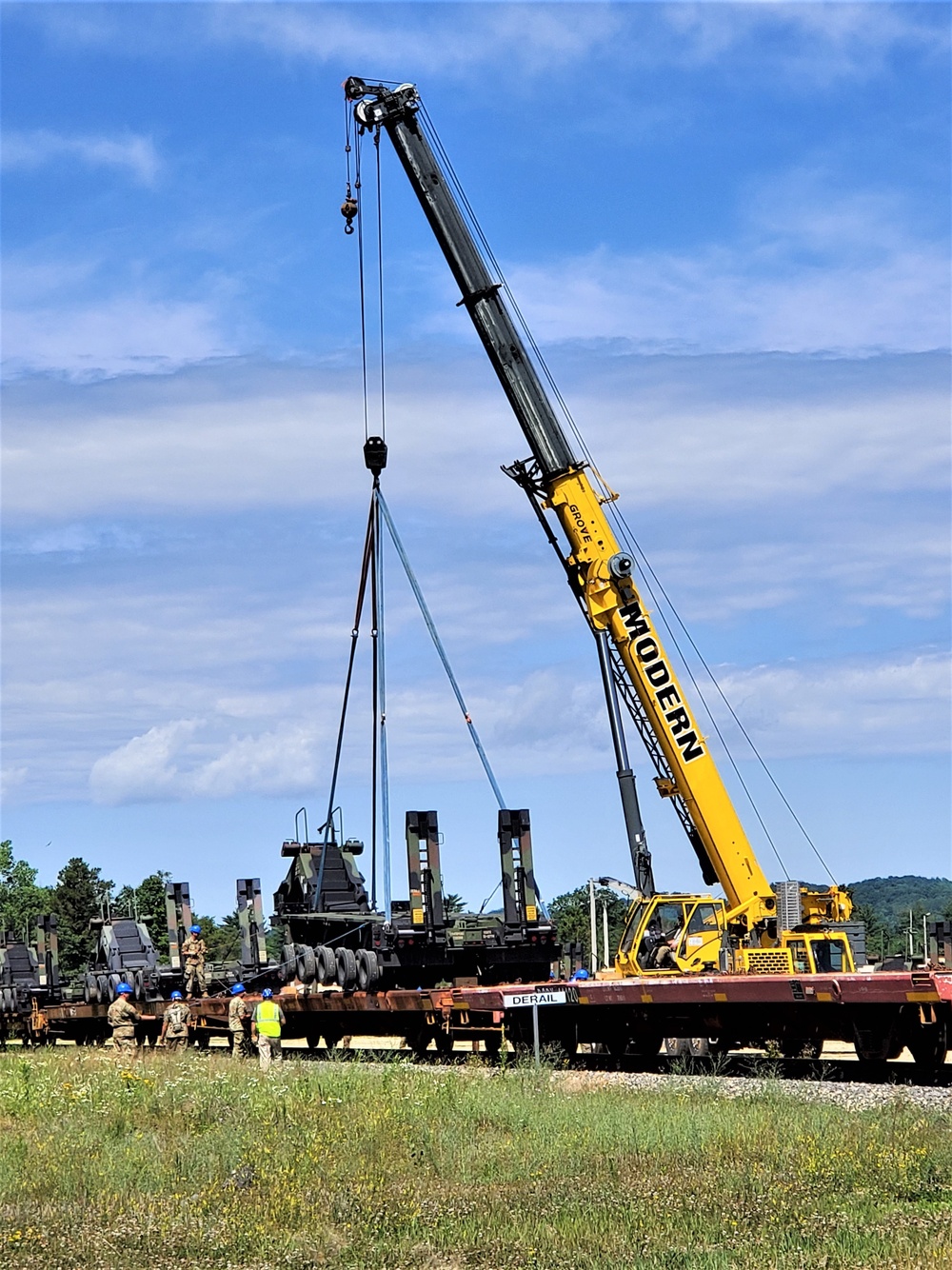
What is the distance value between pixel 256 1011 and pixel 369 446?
8548 millimetres

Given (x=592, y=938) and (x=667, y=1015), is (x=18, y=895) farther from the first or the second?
(x=667, y=1015)

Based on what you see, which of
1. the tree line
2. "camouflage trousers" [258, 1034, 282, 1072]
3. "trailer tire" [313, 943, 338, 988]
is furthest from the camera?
the tree line

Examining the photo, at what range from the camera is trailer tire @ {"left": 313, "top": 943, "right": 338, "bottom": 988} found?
86.5ft

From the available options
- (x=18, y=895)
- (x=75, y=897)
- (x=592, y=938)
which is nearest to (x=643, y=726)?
(x=592, y=938)

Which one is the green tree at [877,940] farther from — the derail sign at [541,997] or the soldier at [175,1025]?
the soldier at [175,1025]

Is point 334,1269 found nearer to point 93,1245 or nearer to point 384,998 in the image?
point 93,1245

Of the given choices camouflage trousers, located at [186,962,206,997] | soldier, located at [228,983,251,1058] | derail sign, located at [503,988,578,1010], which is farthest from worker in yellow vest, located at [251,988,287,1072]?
camouflage trousers, located at [186,962,206,997]

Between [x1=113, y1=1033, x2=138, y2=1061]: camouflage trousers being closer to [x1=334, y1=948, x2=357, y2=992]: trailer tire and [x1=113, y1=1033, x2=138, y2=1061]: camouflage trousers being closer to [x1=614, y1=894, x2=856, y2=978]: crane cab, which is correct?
[x1=334, y1=948, x2=357, y2=992]: trailer tire

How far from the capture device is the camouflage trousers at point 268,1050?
76.6ft

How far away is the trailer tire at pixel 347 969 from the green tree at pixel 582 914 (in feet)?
204

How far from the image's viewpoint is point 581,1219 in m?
11.4

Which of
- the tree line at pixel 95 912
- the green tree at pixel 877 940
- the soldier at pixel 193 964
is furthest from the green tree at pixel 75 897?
the soldier at pixel 193 964

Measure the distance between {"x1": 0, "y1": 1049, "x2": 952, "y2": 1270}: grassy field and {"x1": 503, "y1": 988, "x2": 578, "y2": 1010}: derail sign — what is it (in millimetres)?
3853

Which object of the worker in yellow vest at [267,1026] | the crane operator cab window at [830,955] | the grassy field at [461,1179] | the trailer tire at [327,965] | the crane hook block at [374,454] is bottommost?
the grassy field at [461,1179]
